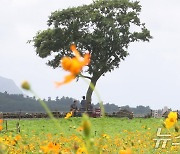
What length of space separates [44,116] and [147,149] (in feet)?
71.4

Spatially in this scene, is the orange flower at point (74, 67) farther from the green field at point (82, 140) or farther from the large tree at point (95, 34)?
the large tree at point (95, 34)

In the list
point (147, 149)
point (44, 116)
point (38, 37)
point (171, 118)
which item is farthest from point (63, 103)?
point (171, 118)

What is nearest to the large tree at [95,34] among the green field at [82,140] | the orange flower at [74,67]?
the green field at [82,140]

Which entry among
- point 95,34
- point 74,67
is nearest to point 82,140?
point 74,67

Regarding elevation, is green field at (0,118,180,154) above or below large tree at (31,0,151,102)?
below

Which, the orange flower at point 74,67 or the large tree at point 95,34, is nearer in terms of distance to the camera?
the orange flower at point 74,67

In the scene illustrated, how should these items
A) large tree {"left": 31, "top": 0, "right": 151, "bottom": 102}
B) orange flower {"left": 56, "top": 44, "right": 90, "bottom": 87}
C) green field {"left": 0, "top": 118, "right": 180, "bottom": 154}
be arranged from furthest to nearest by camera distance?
large tree {"left": 31, "top": 0, "right": 151, "bottom": 102} < green field {"left": 0, "top": 118, "right": 180, "bottom": 154} < orange flower {"left": 56, "top": 44, "right": 90, "bottom": 87}

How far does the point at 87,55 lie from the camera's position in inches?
53.1

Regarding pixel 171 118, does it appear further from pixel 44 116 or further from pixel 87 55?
pixel 44 116

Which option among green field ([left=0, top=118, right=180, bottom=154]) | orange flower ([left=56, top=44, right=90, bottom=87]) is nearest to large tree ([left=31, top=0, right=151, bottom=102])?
green field ([left=0, top=118, right=180, bottom=154])

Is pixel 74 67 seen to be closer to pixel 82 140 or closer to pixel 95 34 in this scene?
pixel 82 140

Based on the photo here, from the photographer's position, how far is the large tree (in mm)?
39156

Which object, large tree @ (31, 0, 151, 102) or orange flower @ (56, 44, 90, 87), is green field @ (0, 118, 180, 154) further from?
large tree @ (31, 0, 151, 102)

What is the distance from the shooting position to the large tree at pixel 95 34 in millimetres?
39156
